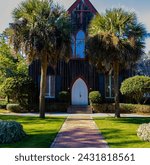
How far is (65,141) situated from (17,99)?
1363 cm

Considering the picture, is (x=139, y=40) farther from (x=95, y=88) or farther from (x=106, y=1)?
(x=106, y=1)

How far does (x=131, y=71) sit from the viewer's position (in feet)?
87.1

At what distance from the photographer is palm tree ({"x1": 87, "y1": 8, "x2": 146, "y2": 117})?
61.0 ft

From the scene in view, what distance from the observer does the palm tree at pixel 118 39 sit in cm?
1858

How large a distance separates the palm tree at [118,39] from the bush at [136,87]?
15.4ft

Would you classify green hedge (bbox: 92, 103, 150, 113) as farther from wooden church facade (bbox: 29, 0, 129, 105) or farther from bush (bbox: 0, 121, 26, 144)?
bush (bbox: 0, 121, 26, 144)

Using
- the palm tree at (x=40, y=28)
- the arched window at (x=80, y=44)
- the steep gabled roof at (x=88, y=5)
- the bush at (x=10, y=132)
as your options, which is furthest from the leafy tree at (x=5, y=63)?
the bush at (x=10, y=132)

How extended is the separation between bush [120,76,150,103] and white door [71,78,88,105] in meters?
3.48

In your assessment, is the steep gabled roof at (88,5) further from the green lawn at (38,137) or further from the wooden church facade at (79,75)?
the green lawn at (38,137)

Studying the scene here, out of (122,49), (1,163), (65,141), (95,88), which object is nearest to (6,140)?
(65,141)

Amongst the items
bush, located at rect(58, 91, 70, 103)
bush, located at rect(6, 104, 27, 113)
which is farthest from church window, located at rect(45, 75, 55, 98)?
bush, located at rect(6, 104, 27, 113)

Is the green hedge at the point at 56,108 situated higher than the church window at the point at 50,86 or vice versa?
the church window at the point at 50,86

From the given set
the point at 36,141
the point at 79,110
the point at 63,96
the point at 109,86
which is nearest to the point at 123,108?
the point at 109,86

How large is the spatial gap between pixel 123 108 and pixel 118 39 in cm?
751
